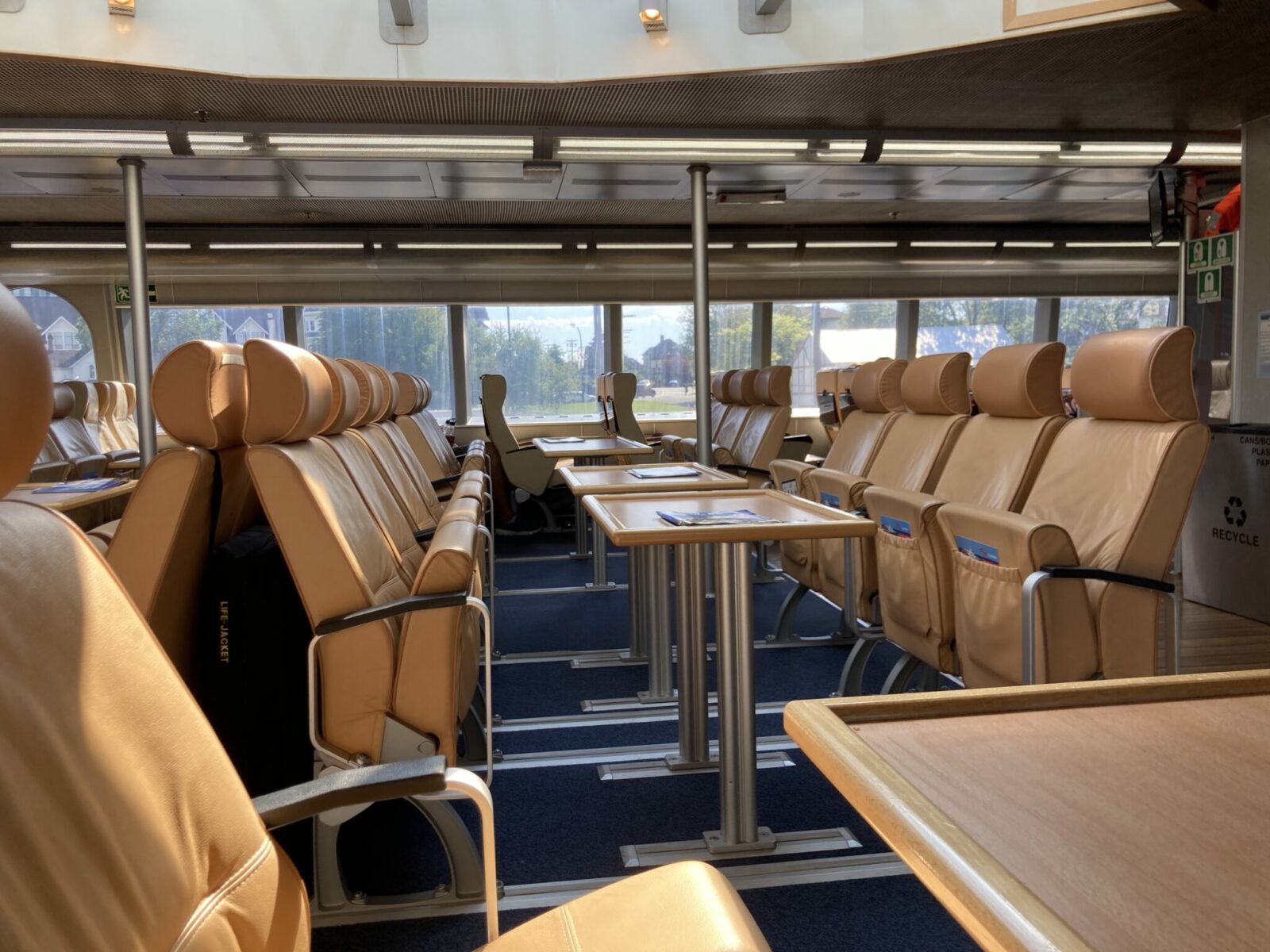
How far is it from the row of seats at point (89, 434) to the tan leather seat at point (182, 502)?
350 cm

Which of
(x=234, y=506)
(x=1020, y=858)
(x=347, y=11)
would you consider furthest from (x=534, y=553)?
(x=1020, y=858)

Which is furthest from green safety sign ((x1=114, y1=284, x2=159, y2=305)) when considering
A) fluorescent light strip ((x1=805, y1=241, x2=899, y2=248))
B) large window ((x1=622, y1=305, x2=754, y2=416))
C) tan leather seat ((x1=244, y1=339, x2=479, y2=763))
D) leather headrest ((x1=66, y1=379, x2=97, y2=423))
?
tan leather seat ((x1=244, y1=339, x2=479, y2=763))

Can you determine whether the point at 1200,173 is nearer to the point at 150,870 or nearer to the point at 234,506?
the point at 234,506

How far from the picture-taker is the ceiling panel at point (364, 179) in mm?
5906

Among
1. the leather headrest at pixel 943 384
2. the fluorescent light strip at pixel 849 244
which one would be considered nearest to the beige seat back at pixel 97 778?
the leather headrest at pixel 943 384

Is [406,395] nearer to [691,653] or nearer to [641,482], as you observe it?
[641,482]

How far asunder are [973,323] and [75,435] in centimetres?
961

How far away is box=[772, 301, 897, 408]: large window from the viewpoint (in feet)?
37.7

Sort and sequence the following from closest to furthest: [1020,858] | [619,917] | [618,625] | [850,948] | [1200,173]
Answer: [1020,858], [619,917], [850,948], [618,625], [1200,173]

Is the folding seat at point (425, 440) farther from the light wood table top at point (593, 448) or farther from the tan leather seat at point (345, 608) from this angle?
the tan leather seat at point (345, 608)

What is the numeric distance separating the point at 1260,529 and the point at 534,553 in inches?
186

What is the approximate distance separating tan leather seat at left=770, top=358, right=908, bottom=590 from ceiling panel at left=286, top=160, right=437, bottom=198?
3.06 metres

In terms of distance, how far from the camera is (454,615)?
2.06 meters

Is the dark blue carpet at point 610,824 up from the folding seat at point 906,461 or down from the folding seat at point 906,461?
down
